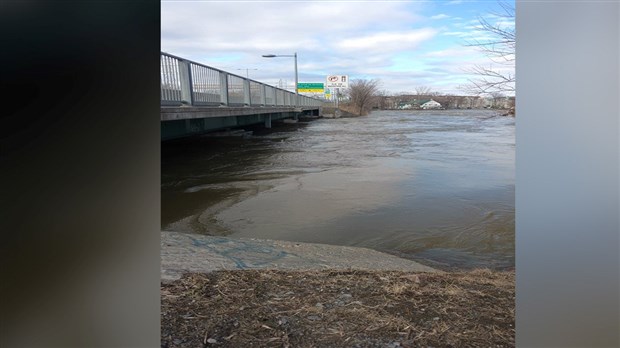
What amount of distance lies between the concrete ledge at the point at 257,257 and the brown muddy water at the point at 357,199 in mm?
826

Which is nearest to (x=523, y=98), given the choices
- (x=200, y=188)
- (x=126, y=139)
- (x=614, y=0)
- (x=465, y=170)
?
(x=614, y=0)

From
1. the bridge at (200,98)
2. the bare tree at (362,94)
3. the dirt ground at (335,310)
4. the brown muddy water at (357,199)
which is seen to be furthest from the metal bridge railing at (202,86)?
the bare tree at (362,94)

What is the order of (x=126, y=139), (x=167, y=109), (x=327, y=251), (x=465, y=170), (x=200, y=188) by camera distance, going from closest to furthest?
(x=126, y=139) < (x=327, y=251) < (x=167, y=109) < (x=200, y=188) < (x=465, y=170)

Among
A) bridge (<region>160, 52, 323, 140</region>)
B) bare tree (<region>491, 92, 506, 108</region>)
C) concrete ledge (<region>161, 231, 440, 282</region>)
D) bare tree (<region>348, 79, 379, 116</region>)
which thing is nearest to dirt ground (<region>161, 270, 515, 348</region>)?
concrete ledge (<region>161, 231, 440, 282</region>)

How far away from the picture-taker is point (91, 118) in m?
1.39

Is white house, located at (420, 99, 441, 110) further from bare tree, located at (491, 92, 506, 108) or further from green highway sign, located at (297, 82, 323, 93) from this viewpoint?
bare tree, located at (491, 92, 506, 108)

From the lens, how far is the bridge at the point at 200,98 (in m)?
11.5

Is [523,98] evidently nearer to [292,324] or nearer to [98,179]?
[98,179]

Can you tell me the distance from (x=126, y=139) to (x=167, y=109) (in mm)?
10176

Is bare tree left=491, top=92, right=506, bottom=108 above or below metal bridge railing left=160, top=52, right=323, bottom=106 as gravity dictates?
below

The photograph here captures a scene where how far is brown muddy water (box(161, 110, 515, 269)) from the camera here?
766 cm

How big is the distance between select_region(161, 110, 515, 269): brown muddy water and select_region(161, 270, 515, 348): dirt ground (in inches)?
102

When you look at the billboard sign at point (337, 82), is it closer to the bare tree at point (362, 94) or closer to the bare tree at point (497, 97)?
the bare tree at point (362, 94)

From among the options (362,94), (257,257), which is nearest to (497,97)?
(257,257)
